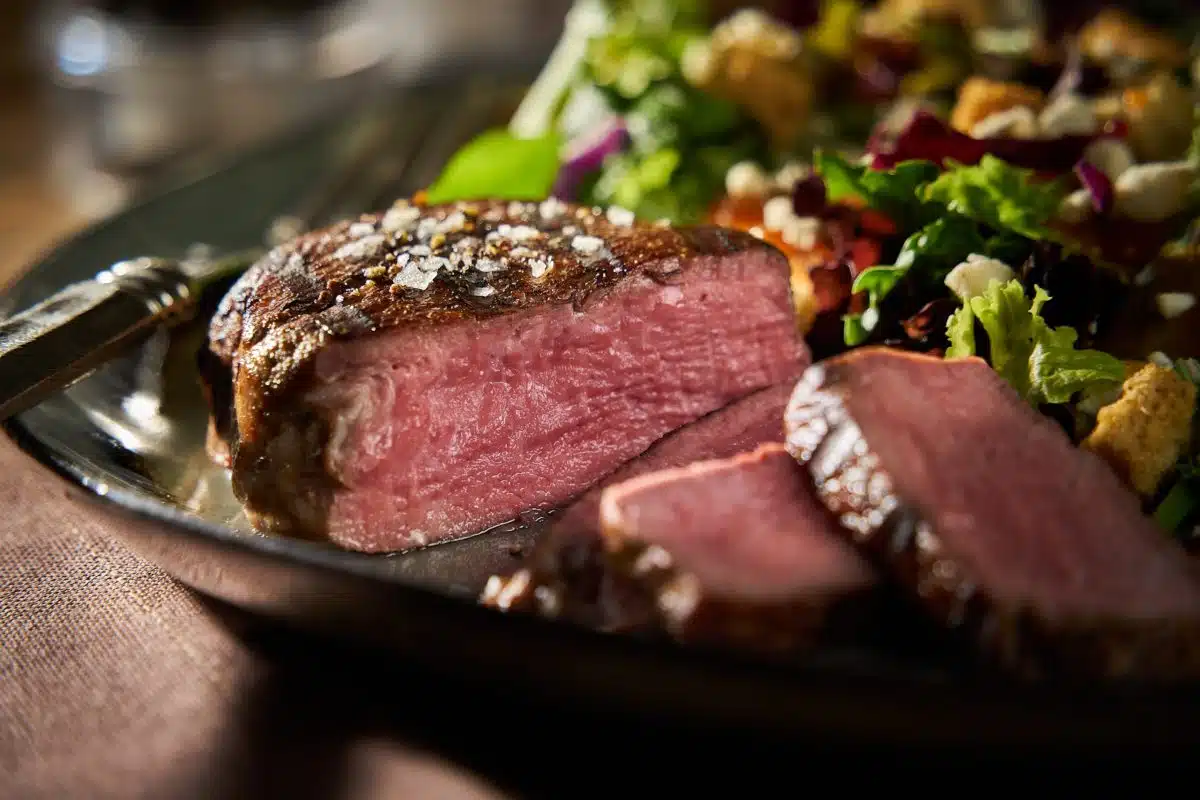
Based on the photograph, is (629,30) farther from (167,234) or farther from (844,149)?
(167,234)

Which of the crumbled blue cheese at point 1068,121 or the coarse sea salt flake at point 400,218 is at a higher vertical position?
the coarse sea salt flake at point 400,218

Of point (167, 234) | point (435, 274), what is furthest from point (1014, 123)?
point (167, 234)

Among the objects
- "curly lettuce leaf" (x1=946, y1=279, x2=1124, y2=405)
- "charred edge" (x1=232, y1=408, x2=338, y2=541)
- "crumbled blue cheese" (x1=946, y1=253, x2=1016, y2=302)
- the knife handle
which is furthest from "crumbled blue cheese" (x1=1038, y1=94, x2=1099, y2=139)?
the knife handle

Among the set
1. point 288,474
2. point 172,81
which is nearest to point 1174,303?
point 288,474

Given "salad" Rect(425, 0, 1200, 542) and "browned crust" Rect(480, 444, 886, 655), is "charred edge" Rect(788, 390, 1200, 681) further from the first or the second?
"salad" Rect(425, 0, 1200, 542)

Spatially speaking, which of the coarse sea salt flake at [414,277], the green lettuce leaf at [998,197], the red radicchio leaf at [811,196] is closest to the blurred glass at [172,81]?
the red radicchio leaf at [811,196]

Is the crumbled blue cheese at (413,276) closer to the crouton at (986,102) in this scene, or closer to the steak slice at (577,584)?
the steak slice at (577,584)
